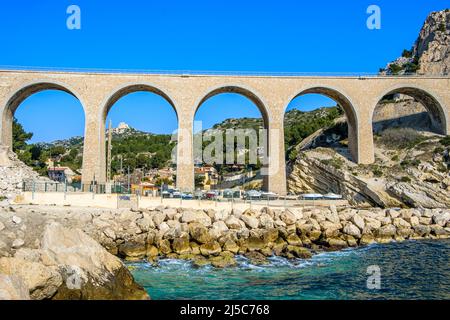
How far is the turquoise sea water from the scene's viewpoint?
38.0 ft

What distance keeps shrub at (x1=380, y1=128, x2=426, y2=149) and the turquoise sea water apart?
66.1 ft

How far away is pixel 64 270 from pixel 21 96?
27.3m

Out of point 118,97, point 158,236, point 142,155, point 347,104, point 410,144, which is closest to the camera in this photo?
point 158,236

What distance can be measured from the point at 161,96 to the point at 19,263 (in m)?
25.8

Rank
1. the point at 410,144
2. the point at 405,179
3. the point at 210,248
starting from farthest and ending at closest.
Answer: the point at 410,144 → the point at 405,179 → the point at 210,248

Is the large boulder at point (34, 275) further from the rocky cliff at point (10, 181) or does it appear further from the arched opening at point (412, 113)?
the arched opening at point (412, 113)

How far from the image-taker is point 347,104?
33938 mm

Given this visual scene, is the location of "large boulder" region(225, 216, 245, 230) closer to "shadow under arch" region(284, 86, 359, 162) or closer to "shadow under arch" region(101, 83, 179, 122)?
"shadow under arch" region(101, 83, 179, 122)

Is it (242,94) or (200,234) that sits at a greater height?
(242,94)

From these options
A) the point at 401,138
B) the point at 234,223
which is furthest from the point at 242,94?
the point at 234,223

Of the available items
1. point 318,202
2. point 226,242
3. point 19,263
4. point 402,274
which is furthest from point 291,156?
point 19,263

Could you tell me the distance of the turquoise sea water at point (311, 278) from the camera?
1158cm

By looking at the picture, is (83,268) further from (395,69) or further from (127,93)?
(395,69)

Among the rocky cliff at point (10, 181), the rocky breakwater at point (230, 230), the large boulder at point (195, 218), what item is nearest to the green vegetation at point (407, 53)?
the rocky breakwater at point (230, 230)
